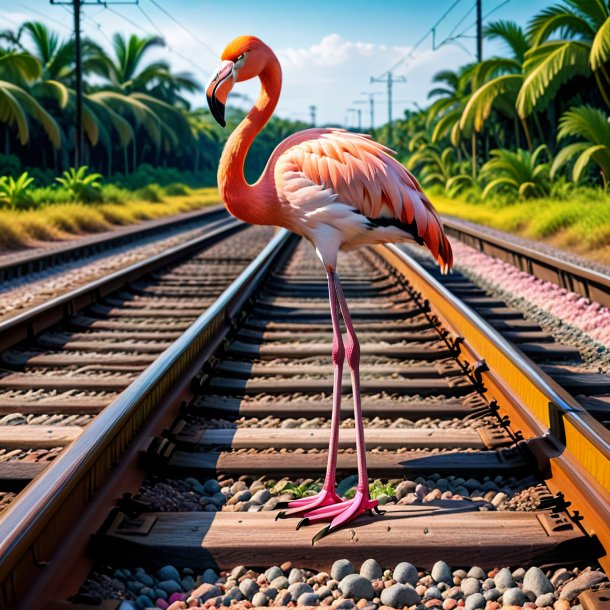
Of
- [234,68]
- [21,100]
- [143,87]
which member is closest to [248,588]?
[234,68]

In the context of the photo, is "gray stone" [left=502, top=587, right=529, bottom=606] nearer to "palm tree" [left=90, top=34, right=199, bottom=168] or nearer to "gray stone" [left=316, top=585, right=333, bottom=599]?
"gray stone" [left=316, top=585, right=333, bottom=599]

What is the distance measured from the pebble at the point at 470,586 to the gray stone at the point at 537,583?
0.14 metres

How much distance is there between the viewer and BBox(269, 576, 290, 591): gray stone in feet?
7.91

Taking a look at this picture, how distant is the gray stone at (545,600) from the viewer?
7.53 ft

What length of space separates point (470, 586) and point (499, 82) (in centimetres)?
2393

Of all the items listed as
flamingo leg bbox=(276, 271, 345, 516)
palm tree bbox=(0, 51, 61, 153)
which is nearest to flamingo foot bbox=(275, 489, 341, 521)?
flamingo leg bbox=(276, 271, 345, 516)

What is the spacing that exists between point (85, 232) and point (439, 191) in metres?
21.5

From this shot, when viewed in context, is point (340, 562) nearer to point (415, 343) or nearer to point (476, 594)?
point (476, 594)

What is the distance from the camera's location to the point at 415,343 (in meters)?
5.86

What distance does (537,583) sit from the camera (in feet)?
7.75

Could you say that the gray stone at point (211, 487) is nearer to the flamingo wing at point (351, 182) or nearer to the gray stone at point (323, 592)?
the gray stone at point (323, 592)

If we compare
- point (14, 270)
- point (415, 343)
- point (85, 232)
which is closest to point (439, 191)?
point (85, 232)

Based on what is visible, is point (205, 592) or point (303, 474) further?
point (303, 474)

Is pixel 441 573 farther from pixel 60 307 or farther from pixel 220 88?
pixel 60 307
